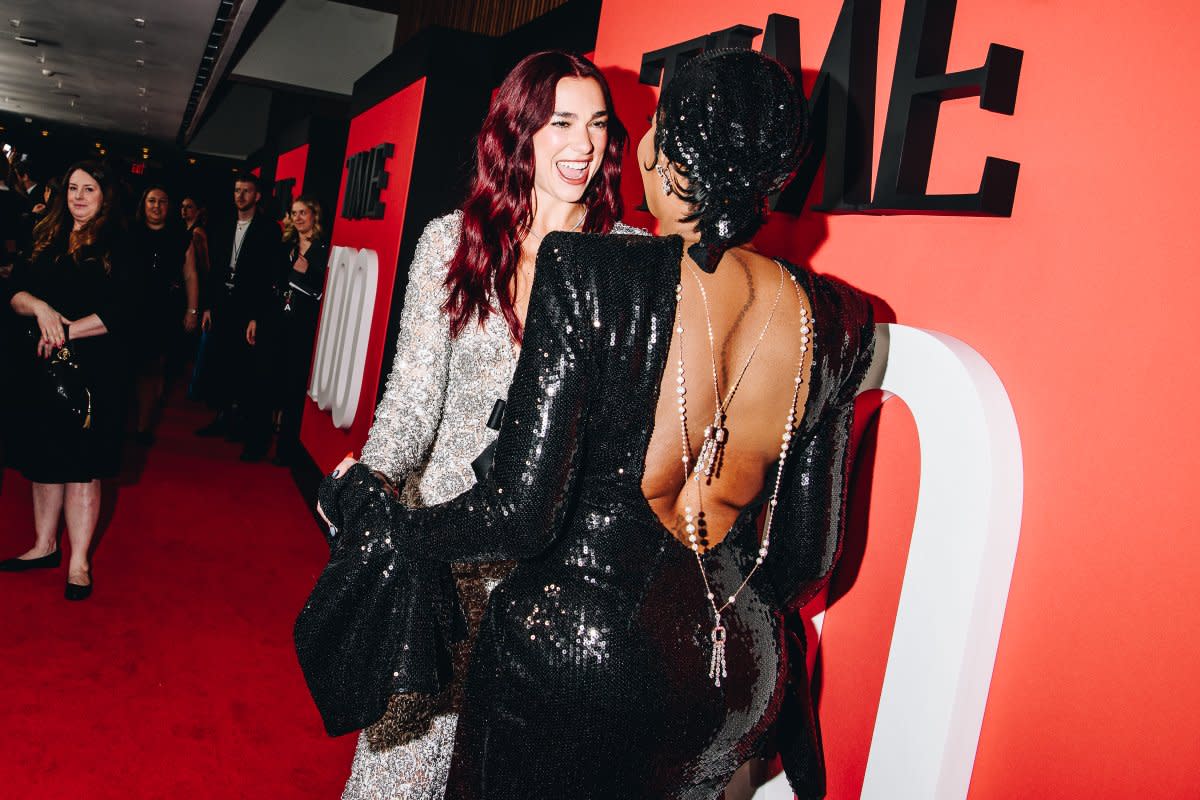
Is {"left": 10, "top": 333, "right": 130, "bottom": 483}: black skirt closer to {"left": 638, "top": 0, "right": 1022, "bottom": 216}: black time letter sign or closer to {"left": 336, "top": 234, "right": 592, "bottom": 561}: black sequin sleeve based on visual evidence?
{"left": 638, "top": 0, "right": 1022, "bottom": 216}: black time letter sign

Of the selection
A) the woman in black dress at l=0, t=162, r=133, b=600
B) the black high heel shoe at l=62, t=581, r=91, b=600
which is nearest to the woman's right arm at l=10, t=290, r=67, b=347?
the woman in black dress at l=0, t=162, r=133, b=600

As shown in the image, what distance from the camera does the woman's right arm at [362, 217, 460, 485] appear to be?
1.82 m

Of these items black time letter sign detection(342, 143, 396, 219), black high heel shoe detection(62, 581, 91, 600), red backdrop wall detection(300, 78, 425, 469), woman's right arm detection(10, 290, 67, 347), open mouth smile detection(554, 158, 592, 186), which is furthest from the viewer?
black time letter sign detection(342, 143, 396, 219)

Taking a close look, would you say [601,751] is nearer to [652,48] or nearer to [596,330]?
[596,330]

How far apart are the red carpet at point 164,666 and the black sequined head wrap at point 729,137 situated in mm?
2341

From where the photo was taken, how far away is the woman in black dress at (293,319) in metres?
6.70

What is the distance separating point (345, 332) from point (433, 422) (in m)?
3.95

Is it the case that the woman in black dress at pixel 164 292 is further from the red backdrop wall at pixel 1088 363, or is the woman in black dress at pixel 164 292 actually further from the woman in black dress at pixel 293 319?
the red backdrop wall at pixel 1088 363

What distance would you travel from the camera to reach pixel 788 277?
1.34 m

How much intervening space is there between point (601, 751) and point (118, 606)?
344 cm

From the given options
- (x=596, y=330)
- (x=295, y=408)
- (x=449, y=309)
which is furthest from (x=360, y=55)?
(x=596, y=330)

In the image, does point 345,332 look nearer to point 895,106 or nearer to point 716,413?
point 895,106

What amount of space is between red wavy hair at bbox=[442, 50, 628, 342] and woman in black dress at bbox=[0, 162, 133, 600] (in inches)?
91.1

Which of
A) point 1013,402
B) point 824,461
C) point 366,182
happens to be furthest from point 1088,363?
point 366,182
